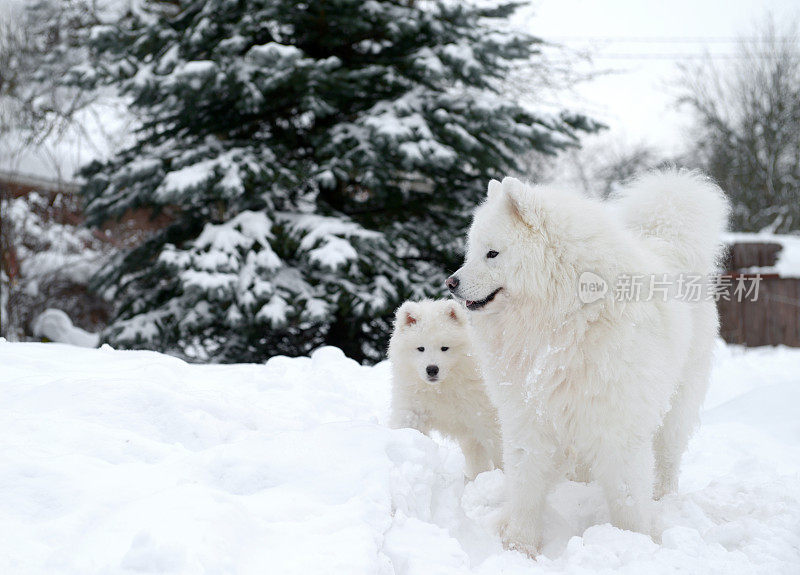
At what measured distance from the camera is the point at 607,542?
105 inches

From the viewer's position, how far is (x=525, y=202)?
9.50 ft

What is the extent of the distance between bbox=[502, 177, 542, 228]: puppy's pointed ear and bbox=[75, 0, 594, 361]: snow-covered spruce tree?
13.8 ft

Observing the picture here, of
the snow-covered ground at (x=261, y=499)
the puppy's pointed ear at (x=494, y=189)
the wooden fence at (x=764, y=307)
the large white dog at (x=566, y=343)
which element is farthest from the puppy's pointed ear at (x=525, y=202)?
the wooden fence at (x=764, y=307)

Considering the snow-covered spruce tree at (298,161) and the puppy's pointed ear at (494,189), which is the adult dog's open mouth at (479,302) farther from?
the snow-covered spruce tree at (298,161)

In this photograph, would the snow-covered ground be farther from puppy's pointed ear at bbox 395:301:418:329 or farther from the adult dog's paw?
puppy's pointed ear at bbox 395:301:418:329

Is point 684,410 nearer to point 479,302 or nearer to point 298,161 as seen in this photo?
point 479,302

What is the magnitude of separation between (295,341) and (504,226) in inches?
230

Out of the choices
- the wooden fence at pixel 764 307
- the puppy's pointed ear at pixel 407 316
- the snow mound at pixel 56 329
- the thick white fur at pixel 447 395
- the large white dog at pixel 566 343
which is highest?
the large white dog at pixel 566 343

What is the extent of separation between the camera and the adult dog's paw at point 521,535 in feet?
9.44

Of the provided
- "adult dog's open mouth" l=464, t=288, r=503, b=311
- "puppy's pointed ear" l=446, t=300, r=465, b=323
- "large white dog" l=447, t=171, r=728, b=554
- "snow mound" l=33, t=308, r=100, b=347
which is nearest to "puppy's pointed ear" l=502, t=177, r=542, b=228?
"large white dog" l=447, t=171, r=728, b=554

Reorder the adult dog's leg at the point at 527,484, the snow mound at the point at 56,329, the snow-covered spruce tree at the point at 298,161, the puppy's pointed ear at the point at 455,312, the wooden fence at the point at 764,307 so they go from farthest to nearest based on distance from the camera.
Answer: the wooden fence at the point at 764,307
the snow mound at the point at 56,329
the snow-covered spruce tree at the point at 298,161
the puppy's pointed ear at the point at 455,312
the adult dog's leg at the point at 527,484

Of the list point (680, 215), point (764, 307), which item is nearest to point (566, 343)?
point (680, 215)

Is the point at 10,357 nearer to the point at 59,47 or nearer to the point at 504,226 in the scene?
the point at 504,226

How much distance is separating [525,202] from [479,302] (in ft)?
1.75
